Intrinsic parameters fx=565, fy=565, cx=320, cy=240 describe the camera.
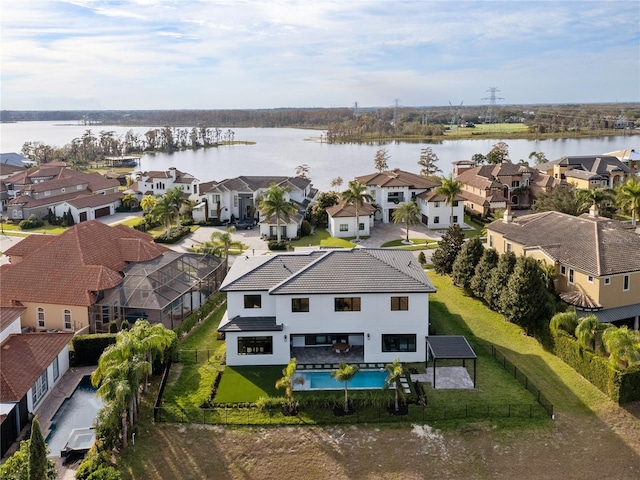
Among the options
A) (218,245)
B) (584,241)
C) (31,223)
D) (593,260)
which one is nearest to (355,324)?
(593,260)

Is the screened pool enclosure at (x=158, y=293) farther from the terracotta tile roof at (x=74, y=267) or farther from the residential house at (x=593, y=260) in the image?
the residential house at (x=593, y=260)

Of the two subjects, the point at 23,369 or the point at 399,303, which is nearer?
the point at 23,369

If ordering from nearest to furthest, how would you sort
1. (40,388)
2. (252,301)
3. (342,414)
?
(342,414)
(40,388)
(252,301)

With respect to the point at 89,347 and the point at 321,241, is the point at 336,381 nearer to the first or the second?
the point at 89,347

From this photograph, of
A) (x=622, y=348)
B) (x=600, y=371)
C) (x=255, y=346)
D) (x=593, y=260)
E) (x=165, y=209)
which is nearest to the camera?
(x=622, y=348)

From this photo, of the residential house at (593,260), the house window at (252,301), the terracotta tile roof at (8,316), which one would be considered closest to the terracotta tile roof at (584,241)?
the residential house at (593,260)

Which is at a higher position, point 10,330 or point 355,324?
point 10,330

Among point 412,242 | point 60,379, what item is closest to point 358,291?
point 60,379
